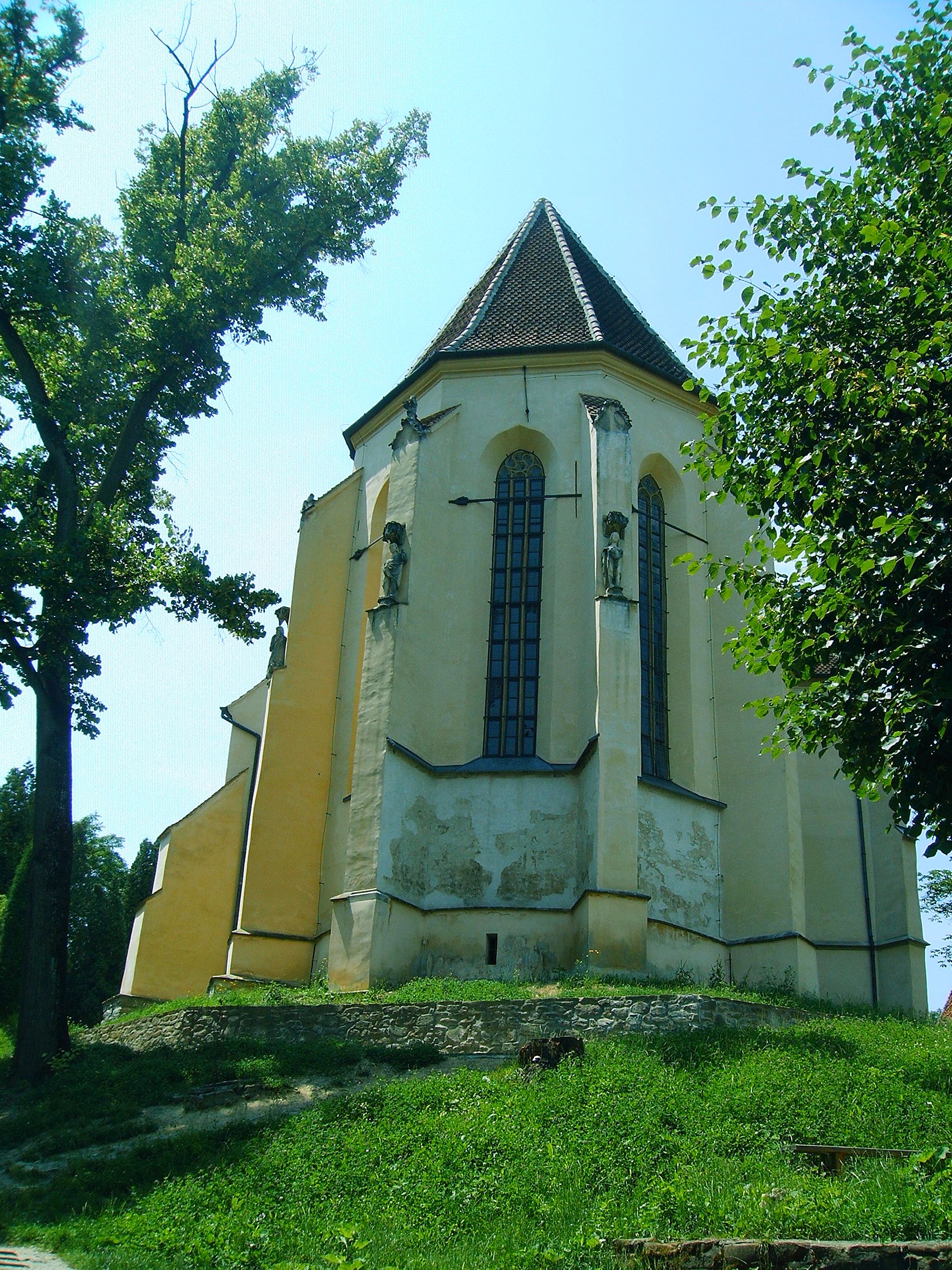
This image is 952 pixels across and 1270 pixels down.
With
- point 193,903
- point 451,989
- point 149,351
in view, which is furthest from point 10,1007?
point 149,351

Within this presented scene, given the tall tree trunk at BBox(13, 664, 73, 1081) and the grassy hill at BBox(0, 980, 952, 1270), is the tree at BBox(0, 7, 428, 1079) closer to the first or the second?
the tall tree trunk at BBox(13, 664, 73, 1081)

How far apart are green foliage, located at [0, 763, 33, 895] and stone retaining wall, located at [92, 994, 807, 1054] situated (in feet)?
62.6

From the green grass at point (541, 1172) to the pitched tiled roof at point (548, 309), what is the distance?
14.0m

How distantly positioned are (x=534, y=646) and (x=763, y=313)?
31.0 ft

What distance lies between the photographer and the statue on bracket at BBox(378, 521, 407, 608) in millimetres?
20094

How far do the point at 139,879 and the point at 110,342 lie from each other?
72.5 ft

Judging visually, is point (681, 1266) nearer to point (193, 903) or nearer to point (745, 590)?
point (745, 590)

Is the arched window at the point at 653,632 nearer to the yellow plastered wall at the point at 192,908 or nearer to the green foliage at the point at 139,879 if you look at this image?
the yellow plastered wall at the point at 192,908

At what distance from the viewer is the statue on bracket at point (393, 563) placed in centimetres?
2009

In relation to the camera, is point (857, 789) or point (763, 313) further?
point (763, 313)

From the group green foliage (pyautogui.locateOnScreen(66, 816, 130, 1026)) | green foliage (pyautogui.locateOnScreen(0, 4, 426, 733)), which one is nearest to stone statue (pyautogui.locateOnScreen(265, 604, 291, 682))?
green foliage (pyautogui.locateOnScreen(0, 4, 426, 733))

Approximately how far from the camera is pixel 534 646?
21.1m

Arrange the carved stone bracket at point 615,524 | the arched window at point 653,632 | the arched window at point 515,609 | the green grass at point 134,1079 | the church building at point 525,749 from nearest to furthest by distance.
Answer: the green grass at point 134,1079
the church building at point 525,749
the carved stone bracket at point 615,524
the arched window at point 515,609
the arched window at point 653,632

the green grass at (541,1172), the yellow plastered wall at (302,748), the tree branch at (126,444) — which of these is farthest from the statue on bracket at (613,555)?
the green grass at (541,1172)
